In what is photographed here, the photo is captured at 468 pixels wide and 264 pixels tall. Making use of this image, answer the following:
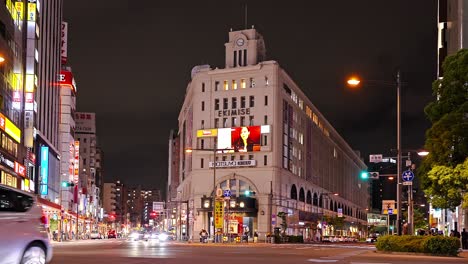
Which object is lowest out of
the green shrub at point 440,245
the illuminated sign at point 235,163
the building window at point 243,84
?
the green shrub at point 440,245

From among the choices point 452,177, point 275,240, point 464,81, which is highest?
point 464,81

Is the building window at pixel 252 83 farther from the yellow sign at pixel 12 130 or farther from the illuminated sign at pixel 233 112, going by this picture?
the yellow sign at pixel 12 130

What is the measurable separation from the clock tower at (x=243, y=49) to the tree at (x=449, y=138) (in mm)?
82746

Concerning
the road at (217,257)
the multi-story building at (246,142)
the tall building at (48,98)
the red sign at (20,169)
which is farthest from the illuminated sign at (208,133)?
the road at (217,257)

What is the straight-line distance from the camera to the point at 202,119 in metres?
118

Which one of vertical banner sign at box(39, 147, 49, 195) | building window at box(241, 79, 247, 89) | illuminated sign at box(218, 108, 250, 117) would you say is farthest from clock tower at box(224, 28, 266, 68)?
vertical banner sign at box(39, 147, 49, 195)

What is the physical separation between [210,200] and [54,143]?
27.7 m

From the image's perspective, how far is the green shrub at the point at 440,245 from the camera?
33938 mm

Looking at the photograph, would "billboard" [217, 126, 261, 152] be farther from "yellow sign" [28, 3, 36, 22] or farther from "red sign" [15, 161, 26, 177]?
"red sign" [15, 161, 26, 177]

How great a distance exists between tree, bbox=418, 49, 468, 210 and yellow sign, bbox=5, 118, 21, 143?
148 feet

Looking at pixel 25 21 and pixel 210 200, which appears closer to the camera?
pixel 25 21

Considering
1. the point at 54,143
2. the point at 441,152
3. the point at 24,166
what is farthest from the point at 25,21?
the point at 441,152

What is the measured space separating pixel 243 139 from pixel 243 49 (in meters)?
17.9

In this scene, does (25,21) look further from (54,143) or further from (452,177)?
(452,177)
